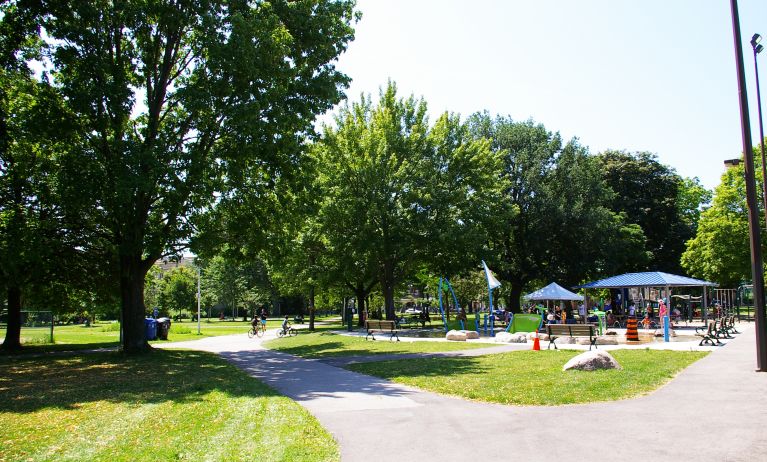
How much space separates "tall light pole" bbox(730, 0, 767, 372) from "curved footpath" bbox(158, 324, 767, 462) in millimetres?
1130

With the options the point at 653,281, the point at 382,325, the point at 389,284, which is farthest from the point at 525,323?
the point at 389,284

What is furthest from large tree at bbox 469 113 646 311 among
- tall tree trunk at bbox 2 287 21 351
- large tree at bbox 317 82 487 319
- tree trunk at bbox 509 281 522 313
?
tall tree trunk at bbox 2 287 21 351

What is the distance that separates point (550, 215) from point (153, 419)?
36.6 metres

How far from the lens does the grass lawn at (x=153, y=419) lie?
21.8 feet

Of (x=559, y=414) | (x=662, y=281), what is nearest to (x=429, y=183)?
(x=662, y=281)

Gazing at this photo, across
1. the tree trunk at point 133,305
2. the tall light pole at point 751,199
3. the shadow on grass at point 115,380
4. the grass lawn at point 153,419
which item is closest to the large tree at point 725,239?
the tall light pole at point 751,199

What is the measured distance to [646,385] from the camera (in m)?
10.5

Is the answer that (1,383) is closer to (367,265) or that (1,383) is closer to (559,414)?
(559,414)

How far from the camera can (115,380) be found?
1377 centimetres

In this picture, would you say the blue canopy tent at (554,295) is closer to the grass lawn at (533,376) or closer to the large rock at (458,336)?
the large rock at (458,336)

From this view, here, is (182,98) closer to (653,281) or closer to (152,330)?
(152,330)

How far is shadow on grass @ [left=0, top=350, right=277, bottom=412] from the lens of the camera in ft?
35.9

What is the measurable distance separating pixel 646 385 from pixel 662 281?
67.3 feet

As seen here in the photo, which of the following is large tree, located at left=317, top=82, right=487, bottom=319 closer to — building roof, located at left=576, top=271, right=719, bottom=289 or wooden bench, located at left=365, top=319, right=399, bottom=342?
wooden bench, located at left=365, top=319, right=399, bottom=342
